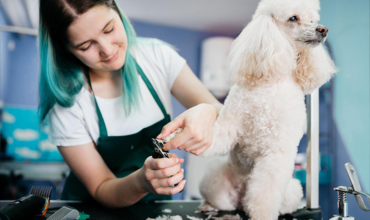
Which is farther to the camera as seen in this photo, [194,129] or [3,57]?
[3,57]

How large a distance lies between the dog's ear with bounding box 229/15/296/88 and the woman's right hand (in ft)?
0.95

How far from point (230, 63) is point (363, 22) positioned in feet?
3.19

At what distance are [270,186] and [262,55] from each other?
1.16 feet

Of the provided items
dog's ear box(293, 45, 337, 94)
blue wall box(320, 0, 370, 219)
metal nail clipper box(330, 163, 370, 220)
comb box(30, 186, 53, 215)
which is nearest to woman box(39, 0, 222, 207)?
comb box(30, 186, 53, 215)

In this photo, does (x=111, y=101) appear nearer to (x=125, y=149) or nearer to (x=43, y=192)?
(x=125, y=149)

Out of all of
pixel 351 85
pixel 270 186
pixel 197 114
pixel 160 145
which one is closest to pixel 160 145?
pixel 160 145

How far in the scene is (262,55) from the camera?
0.64 m

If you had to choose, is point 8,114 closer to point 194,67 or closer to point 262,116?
point 194,67

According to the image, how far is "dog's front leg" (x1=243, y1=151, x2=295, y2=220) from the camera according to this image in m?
0.64

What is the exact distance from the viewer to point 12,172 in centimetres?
264

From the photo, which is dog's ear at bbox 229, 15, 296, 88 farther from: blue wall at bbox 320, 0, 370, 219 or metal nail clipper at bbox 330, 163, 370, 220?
blue wall at bbox 320, 0, 370, 219

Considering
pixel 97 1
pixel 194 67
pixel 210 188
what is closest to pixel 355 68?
pixel 210 188

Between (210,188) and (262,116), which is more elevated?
(262,116)

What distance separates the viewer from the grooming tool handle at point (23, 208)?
0.69 m
